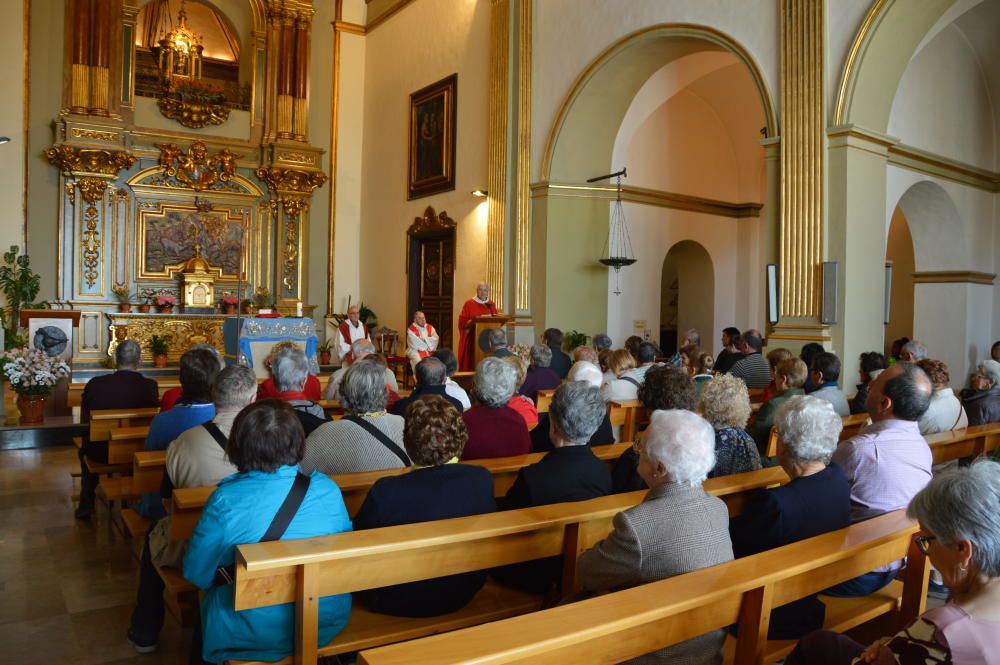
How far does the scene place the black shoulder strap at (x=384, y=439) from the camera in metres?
3.42

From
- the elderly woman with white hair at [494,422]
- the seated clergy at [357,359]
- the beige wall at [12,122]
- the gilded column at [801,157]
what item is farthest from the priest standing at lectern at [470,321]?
the beige wall at [12,122]

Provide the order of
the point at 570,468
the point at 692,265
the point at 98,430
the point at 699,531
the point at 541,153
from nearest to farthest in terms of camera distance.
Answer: the point at 699,531 → the point at 570,468 → the point at 98,430 → the point at 541,153 → the point at 692,265

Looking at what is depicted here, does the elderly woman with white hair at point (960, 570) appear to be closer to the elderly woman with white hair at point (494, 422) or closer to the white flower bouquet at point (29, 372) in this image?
the elderly woman with white hair at point (494, 422)

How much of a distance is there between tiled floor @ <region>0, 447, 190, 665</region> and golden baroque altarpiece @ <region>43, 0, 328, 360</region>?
7031 mm

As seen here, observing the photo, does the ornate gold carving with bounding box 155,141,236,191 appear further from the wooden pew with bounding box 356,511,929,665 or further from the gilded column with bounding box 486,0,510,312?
the wooden pew with bounding box 356,511,929,665

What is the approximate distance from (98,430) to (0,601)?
4.60 ft

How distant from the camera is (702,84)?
40.4ft

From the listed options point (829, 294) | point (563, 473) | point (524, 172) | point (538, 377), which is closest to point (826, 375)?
point (538, 377)

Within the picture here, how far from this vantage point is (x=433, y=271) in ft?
44.0

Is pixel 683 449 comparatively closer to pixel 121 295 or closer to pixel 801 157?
pixel 801 157

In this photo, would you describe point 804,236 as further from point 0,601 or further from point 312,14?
point 312,14

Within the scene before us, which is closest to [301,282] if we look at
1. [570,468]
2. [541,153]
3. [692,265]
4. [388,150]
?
[388,150]

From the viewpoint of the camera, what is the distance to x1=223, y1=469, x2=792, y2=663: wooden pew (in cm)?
220

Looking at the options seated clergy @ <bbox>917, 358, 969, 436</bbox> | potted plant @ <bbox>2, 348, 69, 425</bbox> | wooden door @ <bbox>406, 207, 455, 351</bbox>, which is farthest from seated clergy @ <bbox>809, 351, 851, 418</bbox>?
wooden door @ <bbox>406, 207, 455, 351</bbox>
